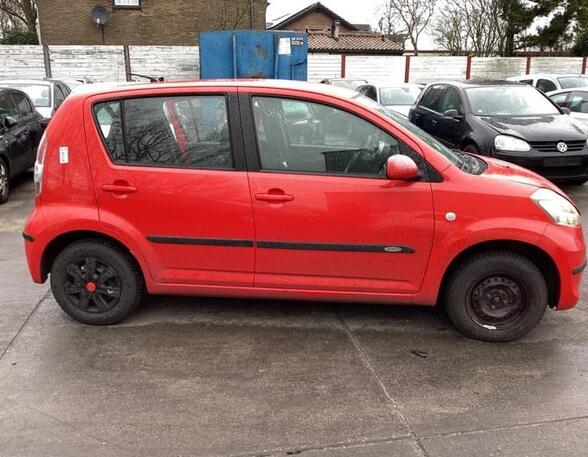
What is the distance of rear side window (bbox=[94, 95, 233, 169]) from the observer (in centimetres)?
383

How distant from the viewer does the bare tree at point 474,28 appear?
34438 mm

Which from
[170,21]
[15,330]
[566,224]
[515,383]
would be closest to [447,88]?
[566,224]

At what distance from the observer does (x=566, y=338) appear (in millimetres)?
3961

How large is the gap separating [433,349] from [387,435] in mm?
1026

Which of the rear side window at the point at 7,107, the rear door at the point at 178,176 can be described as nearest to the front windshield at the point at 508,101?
the rear door at the point at 178,176

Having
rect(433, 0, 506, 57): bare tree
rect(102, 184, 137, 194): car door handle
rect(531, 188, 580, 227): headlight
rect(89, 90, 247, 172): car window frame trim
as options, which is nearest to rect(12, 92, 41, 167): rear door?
rect(89, 90, 247, 172): car window frame trim

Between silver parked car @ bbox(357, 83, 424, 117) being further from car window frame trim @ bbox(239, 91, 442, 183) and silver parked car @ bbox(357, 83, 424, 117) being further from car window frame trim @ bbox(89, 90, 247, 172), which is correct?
car window frame trim @ bbox(89, 90, 247, 172)

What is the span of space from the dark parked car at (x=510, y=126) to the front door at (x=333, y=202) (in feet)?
15.1

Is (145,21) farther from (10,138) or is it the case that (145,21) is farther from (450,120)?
(450,120)

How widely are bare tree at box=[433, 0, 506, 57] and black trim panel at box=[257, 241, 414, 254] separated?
112 feet

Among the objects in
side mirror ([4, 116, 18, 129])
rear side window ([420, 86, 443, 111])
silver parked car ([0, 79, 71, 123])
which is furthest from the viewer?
silver parked car ([0, 79, 71, 123])

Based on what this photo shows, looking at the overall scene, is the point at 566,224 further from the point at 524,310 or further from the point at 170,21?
the point at 170,21

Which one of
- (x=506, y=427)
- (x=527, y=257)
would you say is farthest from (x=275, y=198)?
(x=506, y=427)

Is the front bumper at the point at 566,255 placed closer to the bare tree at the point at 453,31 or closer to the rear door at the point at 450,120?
the rear door at the point at 450,120
